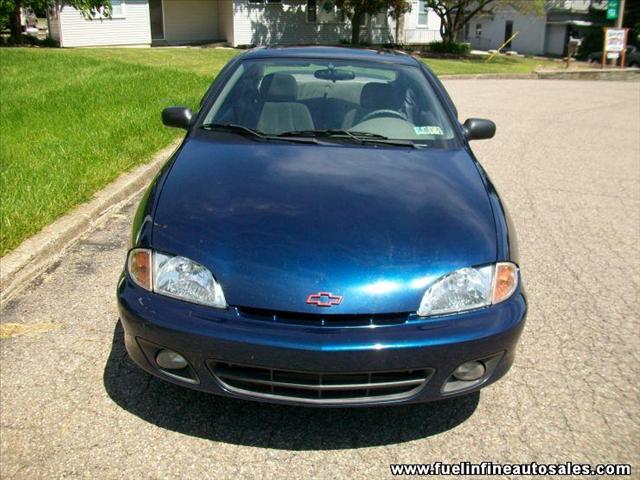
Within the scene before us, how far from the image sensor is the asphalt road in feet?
8.77

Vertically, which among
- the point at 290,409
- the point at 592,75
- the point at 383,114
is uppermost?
the point at 383,114

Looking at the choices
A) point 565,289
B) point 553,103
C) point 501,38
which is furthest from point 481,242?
point 501,38

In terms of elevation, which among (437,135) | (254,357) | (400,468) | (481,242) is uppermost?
(437,135)

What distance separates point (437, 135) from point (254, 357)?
1.99 meters

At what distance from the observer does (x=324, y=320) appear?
99.0 inches

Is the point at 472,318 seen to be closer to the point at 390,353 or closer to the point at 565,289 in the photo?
the point at 390,353

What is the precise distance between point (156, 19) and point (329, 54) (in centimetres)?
2987

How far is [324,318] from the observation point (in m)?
2.51

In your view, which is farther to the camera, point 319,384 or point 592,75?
point 592,75

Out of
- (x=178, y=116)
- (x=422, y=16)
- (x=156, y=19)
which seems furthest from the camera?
(x=422, y=16)

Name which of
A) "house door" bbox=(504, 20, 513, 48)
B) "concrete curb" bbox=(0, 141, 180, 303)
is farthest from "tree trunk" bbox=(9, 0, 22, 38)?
"house door" bbox=(504, 20, 513, 48)

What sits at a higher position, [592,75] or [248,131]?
[248,131]

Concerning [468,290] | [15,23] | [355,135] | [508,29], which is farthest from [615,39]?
[468,290]

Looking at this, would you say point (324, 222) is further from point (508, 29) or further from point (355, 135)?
point (508, 29)
